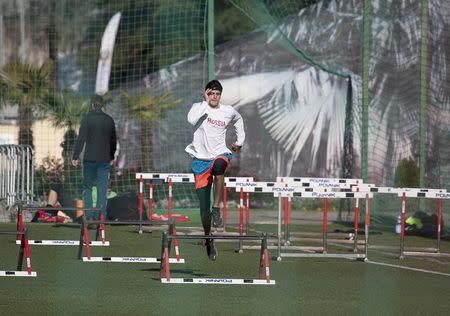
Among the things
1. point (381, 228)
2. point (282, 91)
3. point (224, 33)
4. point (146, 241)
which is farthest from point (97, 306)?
point (224, 33)

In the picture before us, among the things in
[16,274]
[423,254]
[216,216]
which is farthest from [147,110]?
[16,274]

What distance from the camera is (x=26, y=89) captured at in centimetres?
3064

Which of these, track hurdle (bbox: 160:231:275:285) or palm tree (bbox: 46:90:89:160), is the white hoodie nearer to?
track hurdle (bbox: 160:231:275:285)

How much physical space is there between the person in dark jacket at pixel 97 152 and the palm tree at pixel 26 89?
8.72m

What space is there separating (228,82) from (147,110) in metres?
2.43

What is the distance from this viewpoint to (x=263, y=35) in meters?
31.6

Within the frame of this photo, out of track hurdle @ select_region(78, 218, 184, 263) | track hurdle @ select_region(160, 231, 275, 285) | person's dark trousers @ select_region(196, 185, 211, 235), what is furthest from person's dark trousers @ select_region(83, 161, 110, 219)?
track hurdle @ select_region(160, 231, 275, 285)

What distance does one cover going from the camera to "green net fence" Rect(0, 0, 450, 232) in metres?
25.5

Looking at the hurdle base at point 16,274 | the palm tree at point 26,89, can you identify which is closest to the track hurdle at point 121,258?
the hurdle base at point 16,274

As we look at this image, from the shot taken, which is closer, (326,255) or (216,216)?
(216,216)

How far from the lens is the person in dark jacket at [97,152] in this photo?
20.3m

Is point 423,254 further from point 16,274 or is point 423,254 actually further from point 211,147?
point 16,274

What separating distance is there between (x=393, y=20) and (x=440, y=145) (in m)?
3.40

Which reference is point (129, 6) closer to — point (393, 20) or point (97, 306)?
point (393, 20)
